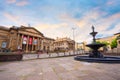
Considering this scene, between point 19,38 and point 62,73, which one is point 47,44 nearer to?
point 19,38

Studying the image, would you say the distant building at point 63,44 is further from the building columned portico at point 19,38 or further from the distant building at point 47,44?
the building columned portico at point 19,38

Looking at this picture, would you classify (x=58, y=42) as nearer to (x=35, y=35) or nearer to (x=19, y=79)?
(x=35, y=35)

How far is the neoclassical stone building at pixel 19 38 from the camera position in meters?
42.7

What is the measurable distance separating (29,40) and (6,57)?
1484 inches

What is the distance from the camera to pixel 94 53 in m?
15.2

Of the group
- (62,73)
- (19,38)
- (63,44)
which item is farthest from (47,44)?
(62,73)

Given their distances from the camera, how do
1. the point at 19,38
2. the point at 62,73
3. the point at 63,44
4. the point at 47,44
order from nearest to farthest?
1. the point at 62,73
2. the point at 19,38
3. the point at 47,44
4. the point at 63,44

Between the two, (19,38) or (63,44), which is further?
(63,44)

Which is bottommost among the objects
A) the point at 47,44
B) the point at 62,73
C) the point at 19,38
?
the point at 62,73

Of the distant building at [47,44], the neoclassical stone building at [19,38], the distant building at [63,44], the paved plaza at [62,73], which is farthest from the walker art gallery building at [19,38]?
the paved plaza at [62,73]

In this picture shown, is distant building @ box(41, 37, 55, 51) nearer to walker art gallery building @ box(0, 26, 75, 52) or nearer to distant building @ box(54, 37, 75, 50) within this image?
distant building @ box(54, 37, 75, 50)

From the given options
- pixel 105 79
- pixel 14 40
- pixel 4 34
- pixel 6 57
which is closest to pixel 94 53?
pixel 105 79

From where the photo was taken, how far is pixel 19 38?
4631 cm

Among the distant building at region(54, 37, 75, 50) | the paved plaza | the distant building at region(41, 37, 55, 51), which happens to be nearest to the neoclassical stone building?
the distant building at region(41, 37, 55, 51)
